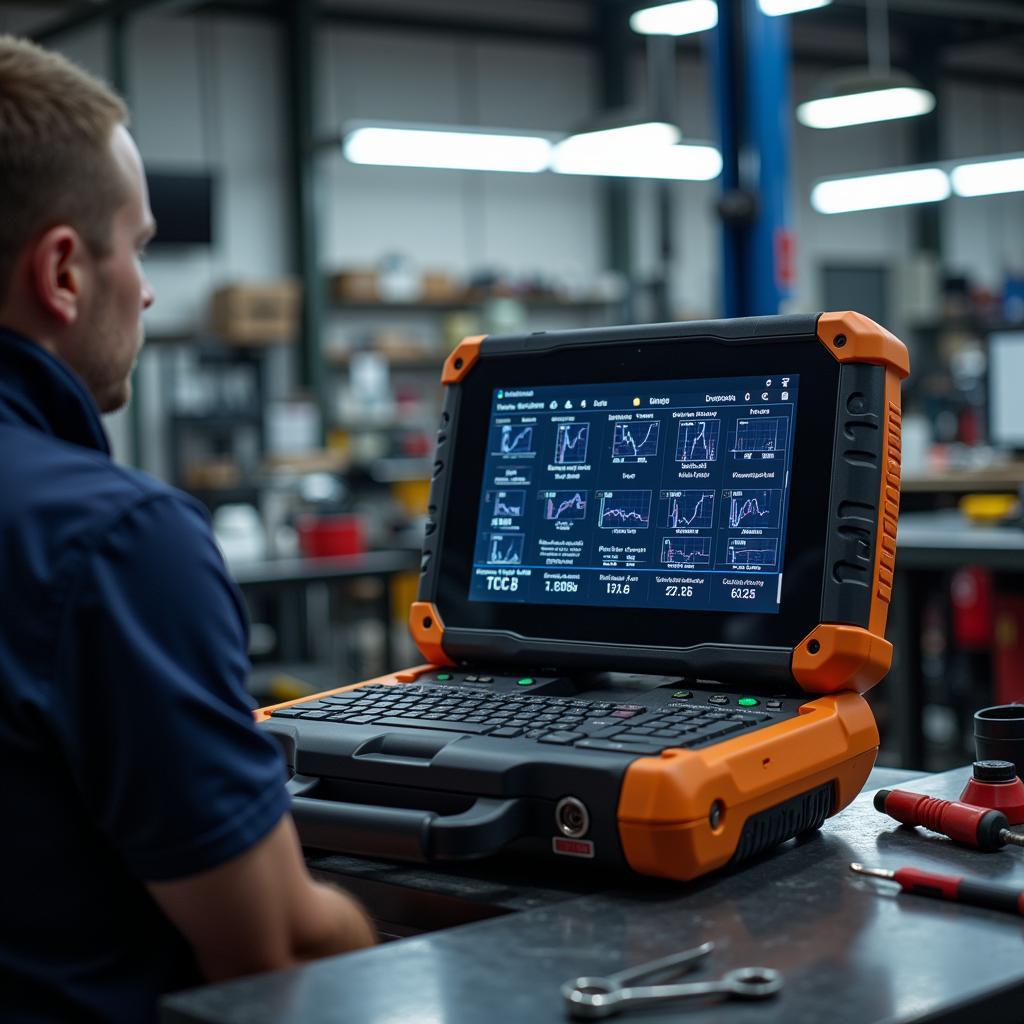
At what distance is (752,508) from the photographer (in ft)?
3.89

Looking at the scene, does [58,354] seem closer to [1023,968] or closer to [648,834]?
[648,834]

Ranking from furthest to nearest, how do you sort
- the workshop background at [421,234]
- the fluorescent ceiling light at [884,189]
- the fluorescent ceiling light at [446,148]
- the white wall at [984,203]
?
the white wall at [984,203], the fluorescent ceiling light at [884,189], the fluorescent ceiling light at [446,148], the workshop background at [421,234]

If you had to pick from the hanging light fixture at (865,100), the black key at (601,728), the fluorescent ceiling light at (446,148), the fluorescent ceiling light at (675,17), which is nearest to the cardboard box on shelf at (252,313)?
the fluorescent ceiling light at (446,148)

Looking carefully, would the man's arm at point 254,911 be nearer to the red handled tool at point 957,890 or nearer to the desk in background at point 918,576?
the red handled tool at point 957,890

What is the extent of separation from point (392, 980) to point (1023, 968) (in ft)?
1.14

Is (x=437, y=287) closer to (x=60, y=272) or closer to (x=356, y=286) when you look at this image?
(x=356, y=286)

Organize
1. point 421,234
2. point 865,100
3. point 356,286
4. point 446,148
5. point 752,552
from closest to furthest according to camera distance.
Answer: point 752,552 → point 865,100 → point 446,148 → point 356,286 → point 421,234

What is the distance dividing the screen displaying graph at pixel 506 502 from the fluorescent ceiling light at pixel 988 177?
25.7ft

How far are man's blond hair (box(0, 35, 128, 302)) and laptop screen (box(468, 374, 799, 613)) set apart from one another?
1.54 ft

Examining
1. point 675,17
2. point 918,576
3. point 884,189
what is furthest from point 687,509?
point 884,189

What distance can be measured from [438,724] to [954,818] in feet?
1.23

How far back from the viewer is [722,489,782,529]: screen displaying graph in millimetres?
1174

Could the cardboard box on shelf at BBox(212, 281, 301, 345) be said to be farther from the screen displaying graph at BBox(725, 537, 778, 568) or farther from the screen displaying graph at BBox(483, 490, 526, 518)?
the screen displaying graph at BBox(725, 537, 778, 568)

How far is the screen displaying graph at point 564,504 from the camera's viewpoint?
1277mm
